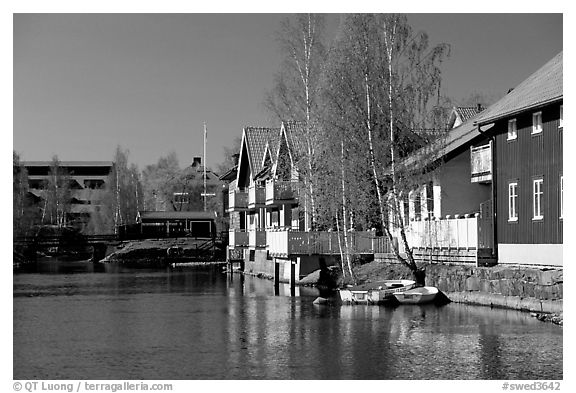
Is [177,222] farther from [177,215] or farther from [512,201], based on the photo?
[512,201]

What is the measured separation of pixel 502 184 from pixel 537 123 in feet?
11.1

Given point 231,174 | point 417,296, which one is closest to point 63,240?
point 231,174

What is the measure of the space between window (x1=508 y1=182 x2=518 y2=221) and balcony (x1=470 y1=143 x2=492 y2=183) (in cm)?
242

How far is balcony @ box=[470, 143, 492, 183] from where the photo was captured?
124 ft

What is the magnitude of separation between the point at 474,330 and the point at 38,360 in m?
11.5

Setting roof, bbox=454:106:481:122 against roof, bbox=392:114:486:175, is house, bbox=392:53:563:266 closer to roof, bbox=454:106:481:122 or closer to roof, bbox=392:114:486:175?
roof, bbox=392:114:486:175

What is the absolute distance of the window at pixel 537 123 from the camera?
108 feet

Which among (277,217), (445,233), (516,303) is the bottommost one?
(516,303)

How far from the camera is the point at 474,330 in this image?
26641 millimetres

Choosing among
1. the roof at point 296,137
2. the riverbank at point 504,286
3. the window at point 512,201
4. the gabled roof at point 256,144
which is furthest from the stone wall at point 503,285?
the gabled roof at point 256,144

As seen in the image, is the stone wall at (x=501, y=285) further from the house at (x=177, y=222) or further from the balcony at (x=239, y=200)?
the house at (x=177, y=222)

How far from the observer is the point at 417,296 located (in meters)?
34.4

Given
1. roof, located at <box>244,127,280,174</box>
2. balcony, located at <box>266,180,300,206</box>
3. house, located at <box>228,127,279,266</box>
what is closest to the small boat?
balcony, located at <box>266,180,300,206</box>
